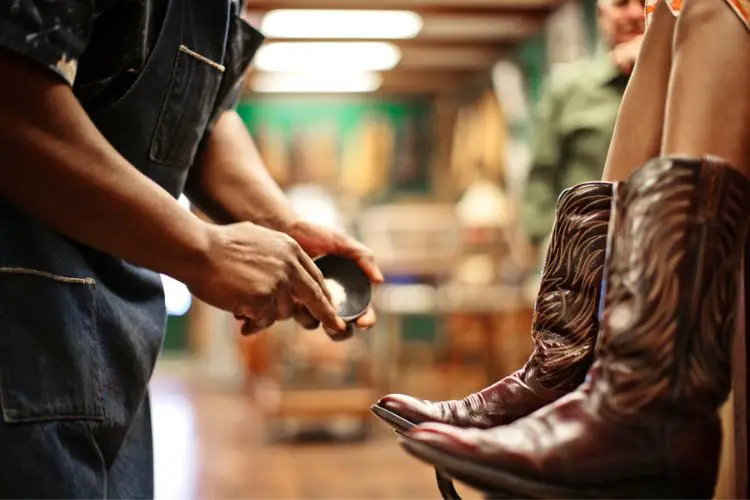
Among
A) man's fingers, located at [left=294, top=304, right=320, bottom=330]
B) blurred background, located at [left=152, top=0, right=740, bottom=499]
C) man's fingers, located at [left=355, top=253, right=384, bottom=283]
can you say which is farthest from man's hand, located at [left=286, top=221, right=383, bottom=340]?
blurred background, located at [left=152, top=0, right=740, bottom=499]

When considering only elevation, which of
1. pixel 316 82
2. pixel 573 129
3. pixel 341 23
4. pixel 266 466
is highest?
pixel 341 23

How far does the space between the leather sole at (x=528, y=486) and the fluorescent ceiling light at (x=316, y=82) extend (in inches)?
313

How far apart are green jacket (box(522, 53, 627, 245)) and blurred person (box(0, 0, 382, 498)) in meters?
1.86

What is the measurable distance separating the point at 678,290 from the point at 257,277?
1.51 ft

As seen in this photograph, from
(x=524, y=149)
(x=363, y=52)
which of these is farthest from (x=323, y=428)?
(x=363, y=52)

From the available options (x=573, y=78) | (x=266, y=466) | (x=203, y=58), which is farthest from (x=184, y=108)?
(x=266, y=466)

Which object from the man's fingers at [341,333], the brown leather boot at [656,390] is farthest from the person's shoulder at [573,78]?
the brown leather boot at [656,390]

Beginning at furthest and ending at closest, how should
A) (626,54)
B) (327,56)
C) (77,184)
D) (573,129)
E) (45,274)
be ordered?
(327,56), (573,129), (626,54), (45,274), (77,184)

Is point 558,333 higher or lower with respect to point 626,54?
lower

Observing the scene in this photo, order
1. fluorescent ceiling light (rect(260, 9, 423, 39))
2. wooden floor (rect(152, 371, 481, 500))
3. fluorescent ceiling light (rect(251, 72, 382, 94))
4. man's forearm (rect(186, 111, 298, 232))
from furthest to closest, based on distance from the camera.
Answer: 1. fluorescent ceiling light (rect(251, 72, 382, 94))
2. fluorescent ceiling light (rect(260, 9, 423, 39))
3. wooden floor (rect(152, 371, 481, 500))
4. man's forearm (rect(186, 111, 298, 232))

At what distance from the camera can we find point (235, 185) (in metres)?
1.38

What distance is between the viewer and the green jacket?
293 centimetres

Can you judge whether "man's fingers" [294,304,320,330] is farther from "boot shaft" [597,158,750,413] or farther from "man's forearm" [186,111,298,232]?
"boot shaft" [597,158,750,413]

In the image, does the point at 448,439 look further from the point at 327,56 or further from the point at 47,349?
the point at 327,56
